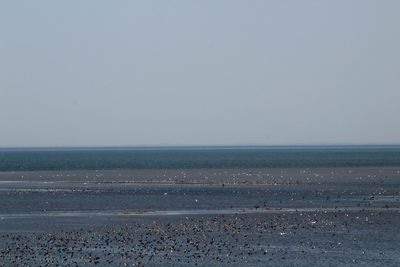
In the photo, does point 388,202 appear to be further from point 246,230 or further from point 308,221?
point 246,230

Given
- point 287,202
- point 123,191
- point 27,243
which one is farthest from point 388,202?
point 27,243

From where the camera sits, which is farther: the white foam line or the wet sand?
the white foam line

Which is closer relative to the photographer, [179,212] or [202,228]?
[202,228]

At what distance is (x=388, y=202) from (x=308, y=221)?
14675mm

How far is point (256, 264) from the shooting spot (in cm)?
2964

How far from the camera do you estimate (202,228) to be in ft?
132

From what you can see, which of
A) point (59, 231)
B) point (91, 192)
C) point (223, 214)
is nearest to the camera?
point (59, 231)

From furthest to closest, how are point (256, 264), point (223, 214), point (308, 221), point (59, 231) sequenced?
point (223, 214) → point (308, 221) → point (59, 231) → point (256, 264)

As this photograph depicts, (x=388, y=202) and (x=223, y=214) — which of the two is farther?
(x=388, y=202)

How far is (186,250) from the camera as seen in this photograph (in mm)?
32812

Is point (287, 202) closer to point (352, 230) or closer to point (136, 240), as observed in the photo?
point (352, 230)

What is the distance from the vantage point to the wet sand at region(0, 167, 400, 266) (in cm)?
3116

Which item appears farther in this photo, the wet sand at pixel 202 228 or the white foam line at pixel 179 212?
the white foam line at pixel 179 212

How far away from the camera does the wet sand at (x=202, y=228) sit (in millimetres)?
31156
